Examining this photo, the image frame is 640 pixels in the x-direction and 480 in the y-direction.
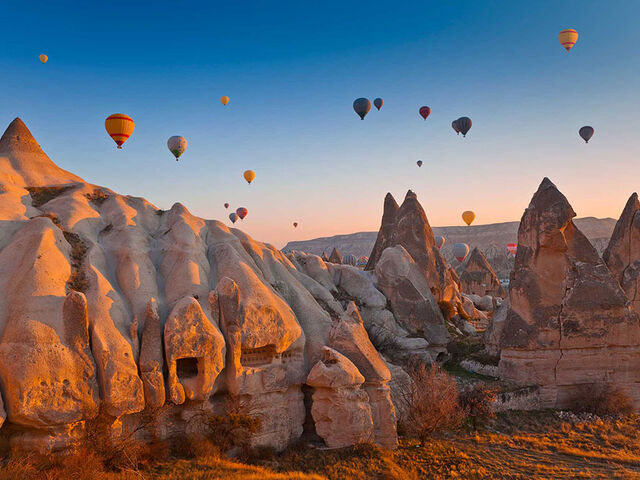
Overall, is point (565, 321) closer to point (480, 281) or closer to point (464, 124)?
point (464, 124)

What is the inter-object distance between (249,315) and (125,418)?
4.35 metres

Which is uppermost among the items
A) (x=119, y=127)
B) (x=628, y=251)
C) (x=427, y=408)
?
(x=119, y=127)

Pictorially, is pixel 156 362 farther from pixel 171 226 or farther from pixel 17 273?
pixel 171 226

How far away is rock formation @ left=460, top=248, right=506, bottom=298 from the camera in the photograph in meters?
57.3

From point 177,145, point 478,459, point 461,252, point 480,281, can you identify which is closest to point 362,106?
point 177,145

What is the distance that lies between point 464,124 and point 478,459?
89.6ft

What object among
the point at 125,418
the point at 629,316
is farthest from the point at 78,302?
the point at 629,316

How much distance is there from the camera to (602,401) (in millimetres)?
20969

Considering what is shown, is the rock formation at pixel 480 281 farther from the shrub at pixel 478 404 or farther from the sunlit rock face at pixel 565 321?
the shrub at pixel 478 404

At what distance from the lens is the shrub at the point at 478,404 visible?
1967 cm

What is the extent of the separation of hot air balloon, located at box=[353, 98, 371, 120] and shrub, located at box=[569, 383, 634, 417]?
73.5 ft

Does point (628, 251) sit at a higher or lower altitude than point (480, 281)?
higher

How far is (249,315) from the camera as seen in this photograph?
50.3 ft

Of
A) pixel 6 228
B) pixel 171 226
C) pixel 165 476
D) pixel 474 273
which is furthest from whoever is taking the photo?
pixel 474 273
